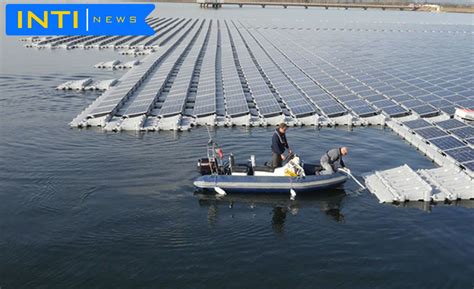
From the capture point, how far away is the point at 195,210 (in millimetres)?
23797

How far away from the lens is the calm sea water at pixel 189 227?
1823 centimetres

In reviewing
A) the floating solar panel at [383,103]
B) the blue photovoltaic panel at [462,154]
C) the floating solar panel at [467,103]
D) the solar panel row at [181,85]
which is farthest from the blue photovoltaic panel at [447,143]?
the solar panel row at [181,85]

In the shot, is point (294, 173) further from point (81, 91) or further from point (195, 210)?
point (81, 91)

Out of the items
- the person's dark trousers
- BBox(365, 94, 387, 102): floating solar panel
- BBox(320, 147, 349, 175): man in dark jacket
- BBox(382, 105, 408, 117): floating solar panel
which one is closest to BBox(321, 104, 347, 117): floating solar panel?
BBox(382, 105, 408, 117): floating solar panel

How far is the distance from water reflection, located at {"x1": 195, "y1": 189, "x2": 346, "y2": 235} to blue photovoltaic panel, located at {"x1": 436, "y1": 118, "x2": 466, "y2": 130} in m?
14.8

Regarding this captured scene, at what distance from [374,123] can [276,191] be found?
715 inches

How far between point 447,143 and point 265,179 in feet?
49.6

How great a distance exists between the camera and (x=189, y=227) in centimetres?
2198

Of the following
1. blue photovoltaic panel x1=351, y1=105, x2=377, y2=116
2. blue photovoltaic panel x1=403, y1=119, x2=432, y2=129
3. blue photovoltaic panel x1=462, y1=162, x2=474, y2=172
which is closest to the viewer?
blue photovoltaic panel x1=462, y1=162, x2=474, y2=172

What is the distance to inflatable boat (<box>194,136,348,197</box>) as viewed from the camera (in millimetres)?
25219

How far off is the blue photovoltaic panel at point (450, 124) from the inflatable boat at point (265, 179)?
14598 mm

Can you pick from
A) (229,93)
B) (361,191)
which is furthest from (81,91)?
(361,191)

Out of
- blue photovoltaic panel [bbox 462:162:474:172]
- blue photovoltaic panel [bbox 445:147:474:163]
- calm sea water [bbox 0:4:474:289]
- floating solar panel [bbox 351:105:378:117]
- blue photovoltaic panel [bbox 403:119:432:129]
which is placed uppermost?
floating solar panel [bbox 351:105:378:117]

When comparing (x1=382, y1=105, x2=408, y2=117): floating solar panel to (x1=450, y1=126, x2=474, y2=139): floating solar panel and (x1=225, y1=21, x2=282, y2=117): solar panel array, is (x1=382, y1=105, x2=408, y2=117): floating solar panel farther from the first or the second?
(x1=225, y1=21, x2=282, y2=117): solar panel array
